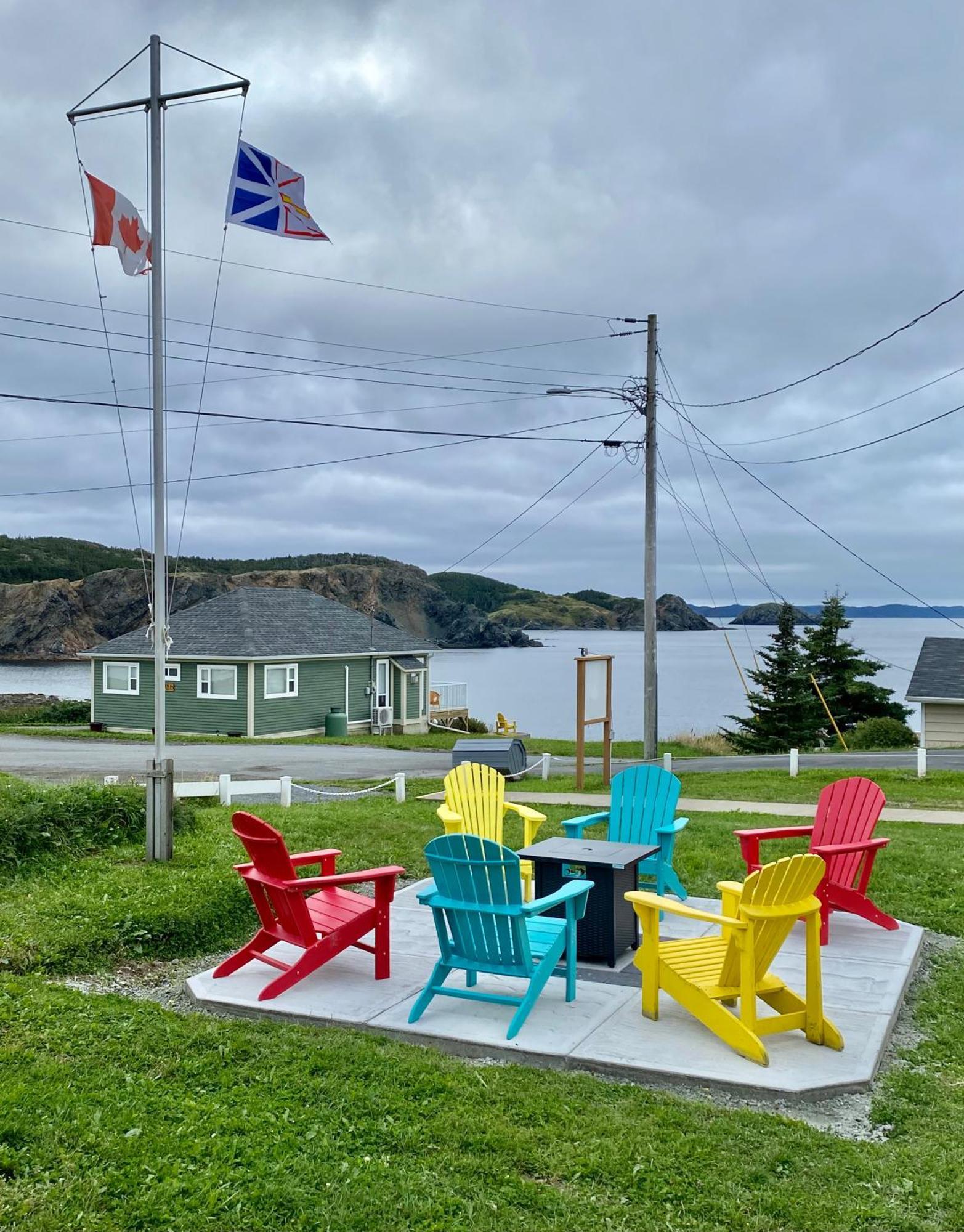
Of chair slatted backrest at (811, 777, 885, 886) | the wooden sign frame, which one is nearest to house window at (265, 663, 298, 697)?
the wooden sign frame

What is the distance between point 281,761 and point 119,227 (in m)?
15.9

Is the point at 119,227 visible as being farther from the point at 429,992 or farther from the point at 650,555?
the point at 650,555

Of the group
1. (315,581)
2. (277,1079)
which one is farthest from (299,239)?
(315,581)

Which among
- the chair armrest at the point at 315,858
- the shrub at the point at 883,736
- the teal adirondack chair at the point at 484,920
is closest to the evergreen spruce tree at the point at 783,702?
the shrub at the point at 883,736

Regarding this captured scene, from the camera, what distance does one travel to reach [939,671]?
2817cm

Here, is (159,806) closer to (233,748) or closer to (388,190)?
(388,190)

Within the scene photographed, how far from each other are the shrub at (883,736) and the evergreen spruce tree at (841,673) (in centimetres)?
459

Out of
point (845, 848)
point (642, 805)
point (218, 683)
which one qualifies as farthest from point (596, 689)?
point (218, 683)

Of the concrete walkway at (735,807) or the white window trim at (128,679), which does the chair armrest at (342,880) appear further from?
the white window trim at (128,679)

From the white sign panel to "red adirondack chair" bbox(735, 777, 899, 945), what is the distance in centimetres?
823

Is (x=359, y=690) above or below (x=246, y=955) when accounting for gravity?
above

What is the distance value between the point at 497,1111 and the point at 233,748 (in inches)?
911

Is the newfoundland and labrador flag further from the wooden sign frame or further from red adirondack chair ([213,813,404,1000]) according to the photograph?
the wooden sign frame

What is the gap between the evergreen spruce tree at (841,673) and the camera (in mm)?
35469
